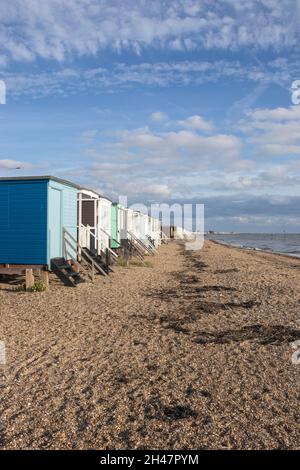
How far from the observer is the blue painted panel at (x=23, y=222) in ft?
40.2

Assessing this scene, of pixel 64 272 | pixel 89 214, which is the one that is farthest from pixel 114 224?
pixel 64 272

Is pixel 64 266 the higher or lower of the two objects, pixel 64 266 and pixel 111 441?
the higher

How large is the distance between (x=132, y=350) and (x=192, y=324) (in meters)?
2.12

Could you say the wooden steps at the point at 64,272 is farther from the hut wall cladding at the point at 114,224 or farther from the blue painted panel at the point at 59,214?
the hut wall cladding at the point at 114,224

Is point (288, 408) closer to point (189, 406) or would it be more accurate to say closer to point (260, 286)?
point (189, 406)

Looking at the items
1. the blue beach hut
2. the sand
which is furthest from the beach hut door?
the sand

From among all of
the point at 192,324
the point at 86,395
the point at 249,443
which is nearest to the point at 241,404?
the point at 249,443

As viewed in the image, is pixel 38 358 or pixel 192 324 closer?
pixel 38 358

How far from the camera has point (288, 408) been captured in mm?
4480

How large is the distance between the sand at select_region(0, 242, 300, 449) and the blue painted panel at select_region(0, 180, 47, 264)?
6.20 feet

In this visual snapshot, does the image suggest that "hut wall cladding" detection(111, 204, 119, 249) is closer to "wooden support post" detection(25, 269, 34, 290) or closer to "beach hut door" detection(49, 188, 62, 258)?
"beach hut door" detection(49, 188, 62, 258)

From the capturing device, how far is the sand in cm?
396

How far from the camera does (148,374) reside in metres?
5.52

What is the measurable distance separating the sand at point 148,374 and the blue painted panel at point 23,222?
6.20 feet
